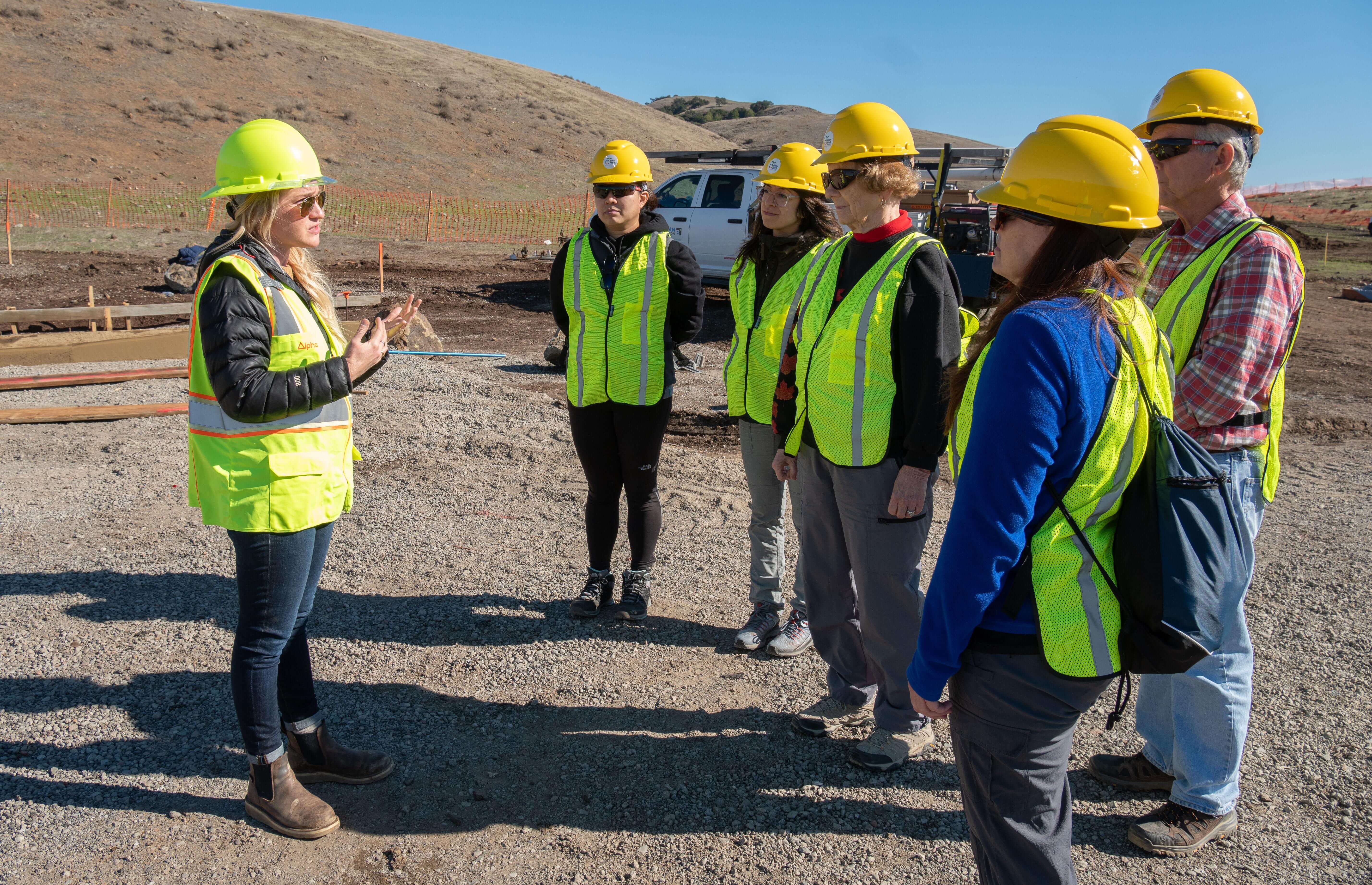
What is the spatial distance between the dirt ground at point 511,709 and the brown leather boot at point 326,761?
54mm

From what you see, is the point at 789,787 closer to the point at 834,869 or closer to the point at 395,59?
the point at 834,869

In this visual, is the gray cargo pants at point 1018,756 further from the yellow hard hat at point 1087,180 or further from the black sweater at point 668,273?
the black sweater at point 668,273

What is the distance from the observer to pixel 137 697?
356 cm

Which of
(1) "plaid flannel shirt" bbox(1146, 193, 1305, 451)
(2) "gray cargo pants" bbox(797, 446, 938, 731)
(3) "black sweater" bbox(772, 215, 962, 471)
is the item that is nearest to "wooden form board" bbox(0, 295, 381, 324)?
(2) "gray cargo pants" bbox(797, 446, 938, 731)

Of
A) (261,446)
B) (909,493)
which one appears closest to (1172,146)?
(909,493)

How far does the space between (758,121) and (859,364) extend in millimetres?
99736

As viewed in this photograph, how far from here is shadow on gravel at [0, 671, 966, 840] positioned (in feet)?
9.64

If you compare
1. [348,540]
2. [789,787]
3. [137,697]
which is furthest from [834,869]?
[348,540]

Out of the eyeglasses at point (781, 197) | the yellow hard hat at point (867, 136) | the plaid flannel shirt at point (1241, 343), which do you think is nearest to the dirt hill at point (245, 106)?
the eyeglasses at point (781, 197)

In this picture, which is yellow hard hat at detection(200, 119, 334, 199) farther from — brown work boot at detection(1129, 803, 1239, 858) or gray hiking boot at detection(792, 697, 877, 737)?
brown work boot at detection(1129, 803, 1239, 858)

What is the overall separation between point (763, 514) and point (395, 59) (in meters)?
62.7

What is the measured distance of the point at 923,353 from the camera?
280 cm

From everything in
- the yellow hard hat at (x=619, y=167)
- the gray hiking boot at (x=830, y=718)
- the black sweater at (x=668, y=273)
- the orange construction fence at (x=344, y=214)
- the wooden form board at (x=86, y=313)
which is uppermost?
the orange construction fence at (x=344, y=214)

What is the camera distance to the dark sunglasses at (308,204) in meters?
2.63
